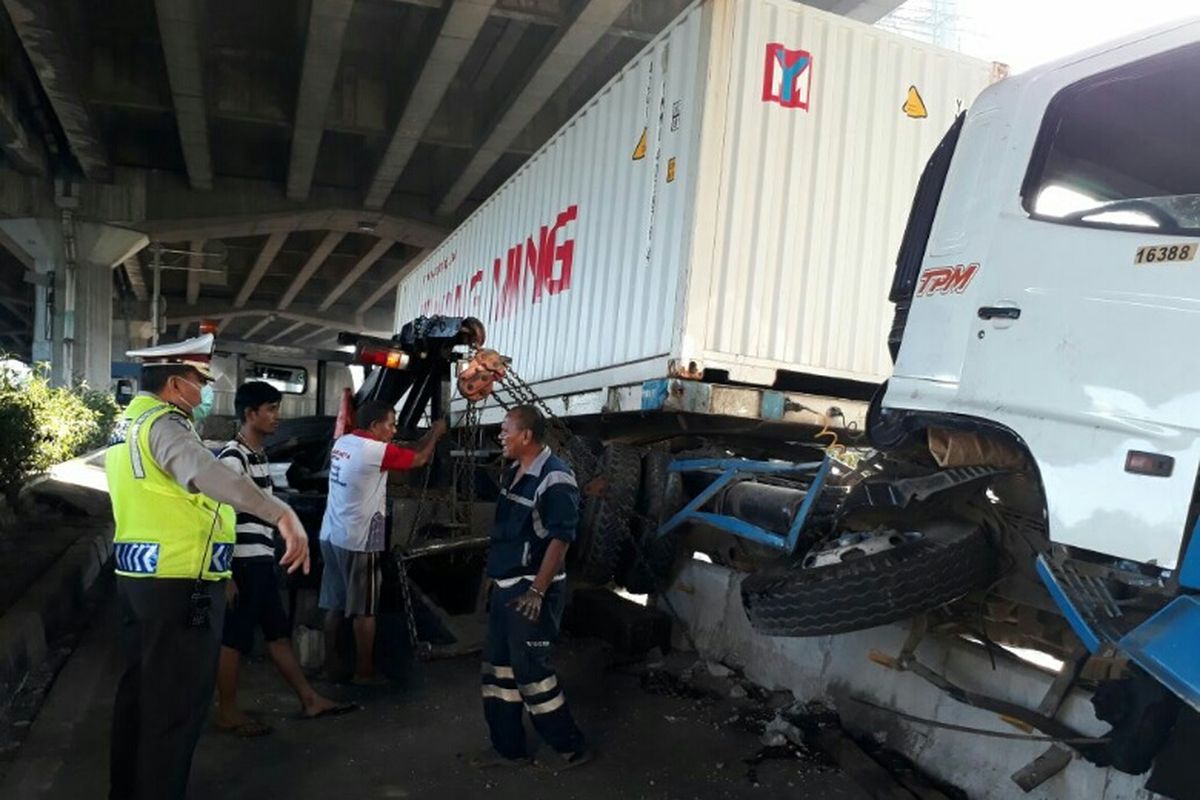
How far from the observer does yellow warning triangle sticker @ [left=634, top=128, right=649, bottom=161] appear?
18.8 ft

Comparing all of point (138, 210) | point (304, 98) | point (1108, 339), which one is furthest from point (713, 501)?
point (138, 210)

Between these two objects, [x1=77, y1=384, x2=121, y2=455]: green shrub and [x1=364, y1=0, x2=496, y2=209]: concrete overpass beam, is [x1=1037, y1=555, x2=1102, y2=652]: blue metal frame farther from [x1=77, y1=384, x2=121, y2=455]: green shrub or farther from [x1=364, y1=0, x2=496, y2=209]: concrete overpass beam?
[x1=77, y1=384, x2=121, y2=455]: green shrub

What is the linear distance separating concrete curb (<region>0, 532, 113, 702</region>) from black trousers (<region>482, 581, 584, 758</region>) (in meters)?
2.41

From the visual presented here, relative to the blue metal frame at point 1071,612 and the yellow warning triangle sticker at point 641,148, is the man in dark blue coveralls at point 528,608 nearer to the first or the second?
the blue metal frame at point 1071,612

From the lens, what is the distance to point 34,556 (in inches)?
275

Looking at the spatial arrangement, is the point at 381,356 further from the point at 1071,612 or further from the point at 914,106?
the point at 1071,612

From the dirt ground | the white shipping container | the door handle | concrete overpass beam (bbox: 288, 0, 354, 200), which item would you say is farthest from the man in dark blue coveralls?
concrete overpass beam (bbox: 288, 0, 354, 200)

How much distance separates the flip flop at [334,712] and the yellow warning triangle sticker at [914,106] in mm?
4612

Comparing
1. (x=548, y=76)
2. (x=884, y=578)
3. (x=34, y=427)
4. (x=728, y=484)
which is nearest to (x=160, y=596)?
(x=884, y=578)

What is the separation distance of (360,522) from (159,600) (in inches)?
75.2

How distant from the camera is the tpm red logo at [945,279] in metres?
3.23

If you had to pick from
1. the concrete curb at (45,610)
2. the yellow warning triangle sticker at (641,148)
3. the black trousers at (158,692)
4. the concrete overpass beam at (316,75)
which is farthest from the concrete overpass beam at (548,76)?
the black trousers at (158,692)

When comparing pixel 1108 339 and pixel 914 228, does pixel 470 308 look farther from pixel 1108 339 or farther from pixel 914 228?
pixel 1108 339

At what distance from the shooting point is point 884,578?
3152mm
